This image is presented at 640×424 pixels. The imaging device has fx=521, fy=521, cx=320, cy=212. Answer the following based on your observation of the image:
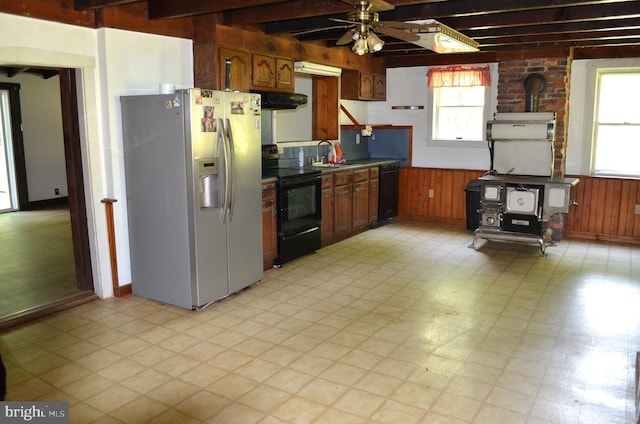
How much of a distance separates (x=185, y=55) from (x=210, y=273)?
200cm

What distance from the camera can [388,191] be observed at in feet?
23.7

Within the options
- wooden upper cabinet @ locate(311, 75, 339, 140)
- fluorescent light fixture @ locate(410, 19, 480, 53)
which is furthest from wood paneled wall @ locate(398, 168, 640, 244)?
fluorescent light fixture @ locate(410, 19, 480, 53)

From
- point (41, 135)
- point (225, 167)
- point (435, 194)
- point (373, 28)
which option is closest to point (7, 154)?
point (41, 135)

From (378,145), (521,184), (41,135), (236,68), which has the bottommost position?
(521,184)

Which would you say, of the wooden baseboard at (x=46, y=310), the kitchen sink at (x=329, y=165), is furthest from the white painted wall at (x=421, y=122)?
the wooden baseboard at (x=46, y=310)

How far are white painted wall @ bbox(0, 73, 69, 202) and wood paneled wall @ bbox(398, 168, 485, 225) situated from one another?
18.4ft

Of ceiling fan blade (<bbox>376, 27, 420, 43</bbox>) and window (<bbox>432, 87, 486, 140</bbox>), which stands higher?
ceiling fan blade (<bbox>376, 27, 420, 43</bbox>)

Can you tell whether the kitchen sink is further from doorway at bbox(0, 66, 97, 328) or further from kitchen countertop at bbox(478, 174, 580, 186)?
doorway at bbox(0, 66, 97, 328)

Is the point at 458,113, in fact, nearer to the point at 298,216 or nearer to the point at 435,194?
the point at 435,194

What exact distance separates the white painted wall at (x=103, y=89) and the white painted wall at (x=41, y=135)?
15.9 feet

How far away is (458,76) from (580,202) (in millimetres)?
2249

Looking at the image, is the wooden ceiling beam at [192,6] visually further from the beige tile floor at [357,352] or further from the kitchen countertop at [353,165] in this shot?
the beige tile floor at [357,352]

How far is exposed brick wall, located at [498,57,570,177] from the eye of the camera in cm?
618

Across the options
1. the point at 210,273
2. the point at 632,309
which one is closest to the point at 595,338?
the point at 632,309
